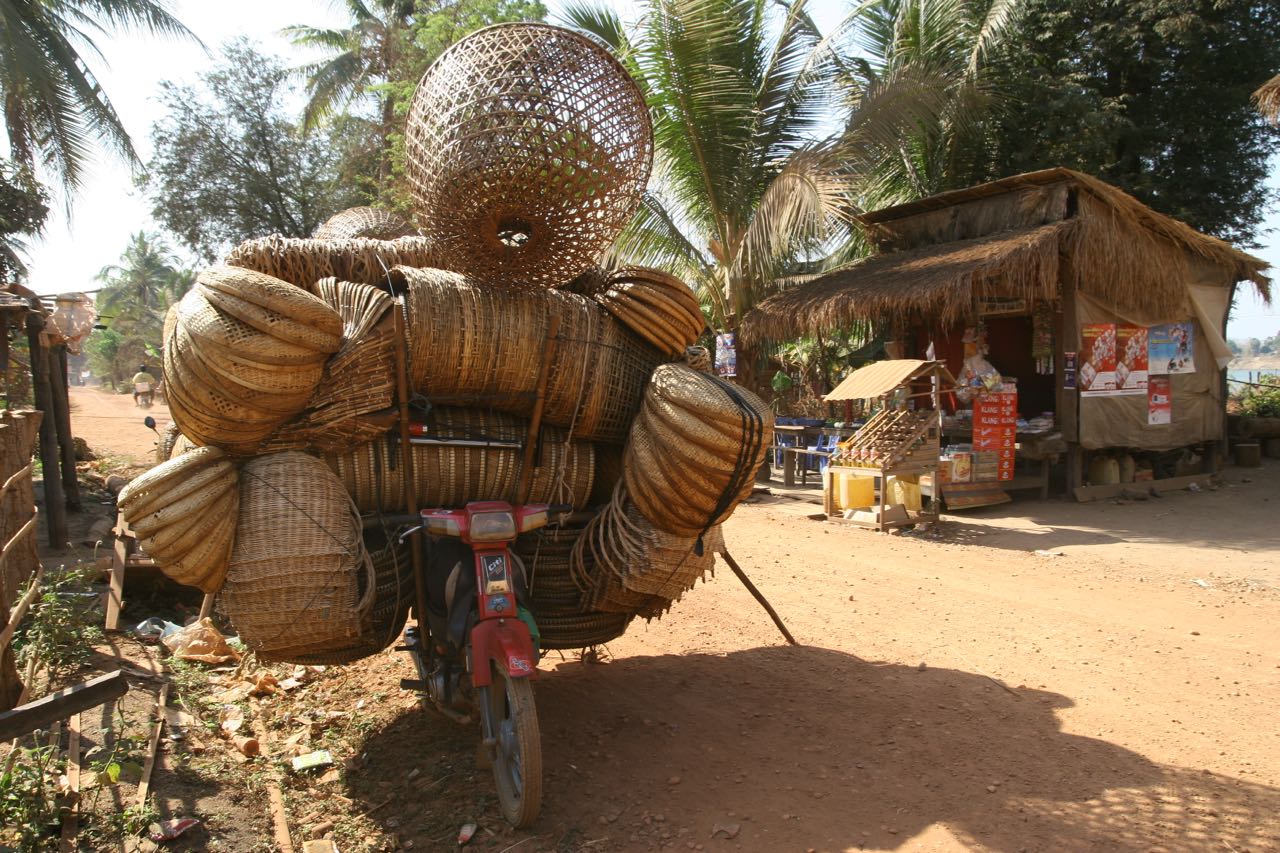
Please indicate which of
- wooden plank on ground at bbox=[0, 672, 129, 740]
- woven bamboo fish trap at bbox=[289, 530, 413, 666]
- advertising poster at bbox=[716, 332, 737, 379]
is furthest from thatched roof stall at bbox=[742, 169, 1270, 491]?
wooden plank on ground at bbox=[0, 672, 129, 740]

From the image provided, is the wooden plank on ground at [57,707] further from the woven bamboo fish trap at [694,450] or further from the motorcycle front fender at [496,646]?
the woven bamboo fish trap at [694,450]

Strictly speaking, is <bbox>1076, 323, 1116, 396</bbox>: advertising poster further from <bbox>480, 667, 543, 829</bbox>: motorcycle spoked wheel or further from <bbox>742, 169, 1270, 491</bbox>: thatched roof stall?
<bbox>480, 667, 543, 829</bbox>: motorcycle spoked wheel

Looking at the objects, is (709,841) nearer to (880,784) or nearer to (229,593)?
(880,784)

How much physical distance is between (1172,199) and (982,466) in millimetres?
8805

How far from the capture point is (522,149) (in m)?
3.15

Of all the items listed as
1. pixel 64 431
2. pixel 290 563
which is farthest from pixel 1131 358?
pixel 64 431

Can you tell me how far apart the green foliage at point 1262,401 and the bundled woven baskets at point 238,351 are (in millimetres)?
18271

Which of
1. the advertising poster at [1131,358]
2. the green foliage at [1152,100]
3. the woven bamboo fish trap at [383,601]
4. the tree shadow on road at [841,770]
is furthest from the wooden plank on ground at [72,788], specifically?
the green foliage at [1152,100]

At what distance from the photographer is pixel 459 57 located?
3320 mm

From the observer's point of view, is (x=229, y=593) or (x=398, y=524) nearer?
(x=229, y=593)

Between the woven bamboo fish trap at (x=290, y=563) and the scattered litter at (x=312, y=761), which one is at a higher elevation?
the woven bamboo fish trap at (x=290, y=563)

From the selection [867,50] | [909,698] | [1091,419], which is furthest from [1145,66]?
[909,698]

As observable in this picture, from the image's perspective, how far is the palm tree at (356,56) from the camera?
74.7 ft

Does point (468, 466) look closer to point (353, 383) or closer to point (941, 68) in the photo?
point (353, 383)
